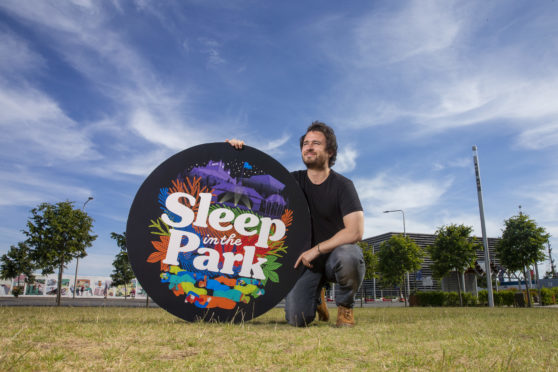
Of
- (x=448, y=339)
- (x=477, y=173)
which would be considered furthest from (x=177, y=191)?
(x=477, y=173)

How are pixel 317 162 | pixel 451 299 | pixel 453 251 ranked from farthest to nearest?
pixel 451 299 < pixel 453 251 < pixel 317 162

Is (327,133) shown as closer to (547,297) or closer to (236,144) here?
(236,144)

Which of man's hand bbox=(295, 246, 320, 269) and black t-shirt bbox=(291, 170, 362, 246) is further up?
black t-shirt bbox=(291, 170, 362, 246)

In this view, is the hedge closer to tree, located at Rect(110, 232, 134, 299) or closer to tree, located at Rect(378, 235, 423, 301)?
tree, located at Rect(378, 235, 423, 301)

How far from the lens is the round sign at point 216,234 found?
4.05 m

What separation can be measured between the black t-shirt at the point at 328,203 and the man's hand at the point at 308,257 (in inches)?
15.7

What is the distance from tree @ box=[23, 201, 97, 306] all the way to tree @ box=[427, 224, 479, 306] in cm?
2004

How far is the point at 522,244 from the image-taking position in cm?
1984

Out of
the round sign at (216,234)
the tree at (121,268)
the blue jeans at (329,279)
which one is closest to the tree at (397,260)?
the tree at (121,268)

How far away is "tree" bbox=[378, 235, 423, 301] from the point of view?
24.3 meters

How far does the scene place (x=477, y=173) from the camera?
795 inches

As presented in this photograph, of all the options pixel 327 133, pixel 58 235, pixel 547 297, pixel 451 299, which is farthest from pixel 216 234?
pixel 547 297

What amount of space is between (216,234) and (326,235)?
140 cm

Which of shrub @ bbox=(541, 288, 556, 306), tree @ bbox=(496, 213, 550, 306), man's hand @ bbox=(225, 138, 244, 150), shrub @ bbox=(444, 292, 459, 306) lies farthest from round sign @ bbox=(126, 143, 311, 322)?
shrub @ bbox=(541, 288, 556, 306)
